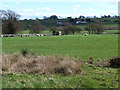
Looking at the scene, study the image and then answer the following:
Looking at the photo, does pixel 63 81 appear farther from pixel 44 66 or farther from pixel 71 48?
pixel 71 48

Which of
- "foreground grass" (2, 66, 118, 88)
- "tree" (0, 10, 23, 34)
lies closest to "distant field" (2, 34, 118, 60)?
"foreground grass" (2, 66, 118, 88)

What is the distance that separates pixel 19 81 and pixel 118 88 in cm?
420

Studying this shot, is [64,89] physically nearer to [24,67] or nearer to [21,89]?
[21,89]

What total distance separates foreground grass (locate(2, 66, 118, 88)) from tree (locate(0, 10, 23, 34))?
7615cm

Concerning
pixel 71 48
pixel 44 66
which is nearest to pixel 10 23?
pixel 71 48

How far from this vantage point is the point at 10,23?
85875 millimetres

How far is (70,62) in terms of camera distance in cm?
1197

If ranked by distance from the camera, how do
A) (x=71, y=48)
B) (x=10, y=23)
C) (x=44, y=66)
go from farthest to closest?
(x=10, y=23) → (x=71, y=48) → (x=44, y=66)

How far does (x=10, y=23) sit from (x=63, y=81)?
78608 millimetres

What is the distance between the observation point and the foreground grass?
373 inches

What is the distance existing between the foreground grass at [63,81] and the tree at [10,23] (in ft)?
250

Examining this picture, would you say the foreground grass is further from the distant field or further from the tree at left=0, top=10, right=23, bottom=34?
the tree at left=0, top=10, right=23, bottom=34

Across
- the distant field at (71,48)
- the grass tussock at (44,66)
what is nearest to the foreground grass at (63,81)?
the grass tussock at (44,66)

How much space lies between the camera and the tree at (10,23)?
85875 mm
